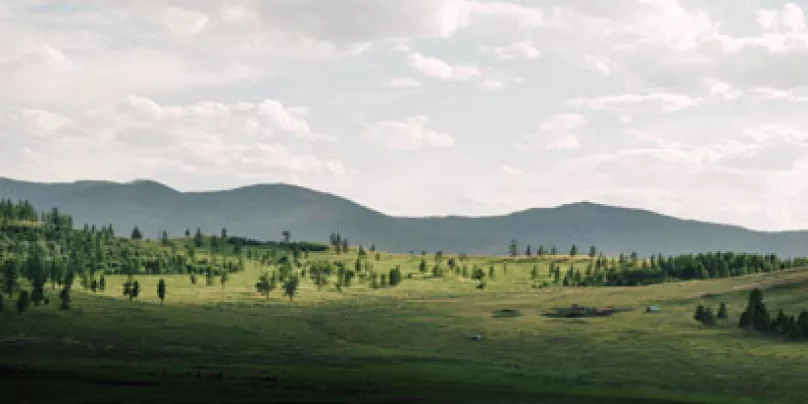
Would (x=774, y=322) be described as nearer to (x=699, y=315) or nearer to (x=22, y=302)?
(x=699, y=315)

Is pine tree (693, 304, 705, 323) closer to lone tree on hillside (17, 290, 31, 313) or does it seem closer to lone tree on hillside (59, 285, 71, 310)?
lone tree on hillside (59, 285, 71, 310)

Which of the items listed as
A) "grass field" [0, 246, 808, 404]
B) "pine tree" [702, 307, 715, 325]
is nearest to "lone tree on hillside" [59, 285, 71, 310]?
"grass field" [0, 246, 808, 404]

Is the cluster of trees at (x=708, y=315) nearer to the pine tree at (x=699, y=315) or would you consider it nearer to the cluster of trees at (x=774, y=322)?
the pine tree at (x=699, y=315)

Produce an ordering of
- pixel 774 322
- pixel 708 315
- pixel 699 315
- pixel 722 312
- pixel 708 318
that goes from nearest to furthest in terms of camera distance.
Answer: pixel 774 322 → pixel 708 318 → pixel 708 315 → pixel 699 315 → pixel 722 312

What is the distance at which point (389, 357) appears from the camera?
453 feet

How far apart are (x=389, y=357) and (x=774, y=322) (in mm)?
70682

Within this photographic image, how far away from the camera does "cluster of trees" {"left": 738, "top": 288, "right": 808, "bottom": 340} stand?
157m

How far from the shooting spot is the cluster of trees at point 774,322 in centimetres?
15712

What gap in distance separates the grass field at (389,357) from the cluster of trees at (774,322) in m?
3.88

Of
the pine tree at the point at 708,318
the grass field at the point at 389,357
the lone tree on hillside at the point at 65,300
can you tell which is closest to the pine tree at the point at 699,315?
the pine tree at the point at 708,318

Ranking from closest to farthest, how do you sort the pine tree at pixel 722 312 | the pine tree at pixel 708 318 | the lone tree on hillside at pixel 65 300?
the pine tree at pixel 708 318 < the pine tree at pixel 722 312 < the lone tree on hillside at pixel 65 300

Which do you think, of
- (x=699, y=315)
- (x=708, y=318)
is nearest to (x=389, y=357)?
(x=708, y=318)

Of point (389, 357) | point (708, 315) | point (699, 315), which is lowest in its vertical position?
point (389, 357)

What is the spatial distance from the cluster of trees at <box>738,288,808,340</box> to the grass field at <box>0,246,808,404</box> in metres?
3.88
